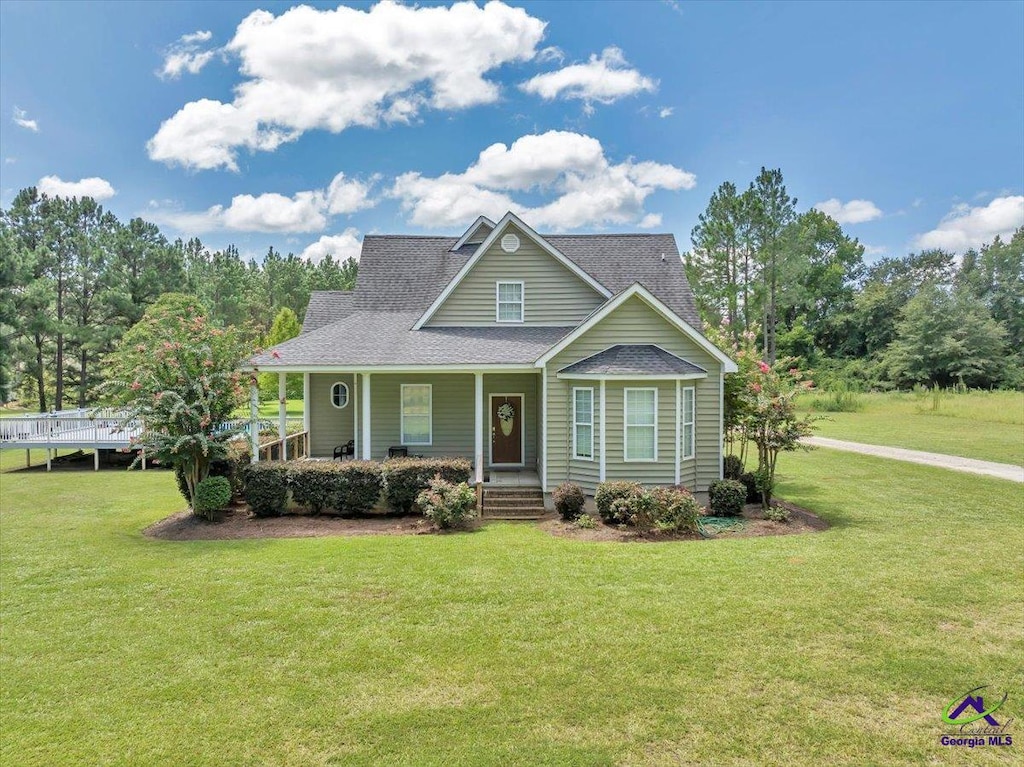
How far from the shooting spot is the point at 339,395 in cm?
1714

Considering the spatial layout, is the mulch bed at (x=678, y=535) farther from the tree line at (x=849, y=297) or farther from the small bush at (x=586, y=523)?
the tree line at (x=849, y=297)

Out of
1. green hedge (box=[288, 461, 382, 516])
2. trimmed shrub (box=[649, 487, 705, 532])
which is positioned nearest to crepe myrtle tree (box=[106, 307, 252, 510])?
green hedge (box=[288, 461, 382, 516])

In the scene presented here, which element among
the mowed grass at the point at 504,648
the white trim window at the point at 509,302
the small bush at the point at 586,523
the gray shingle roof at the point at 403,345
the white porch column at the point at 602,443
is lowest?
the mowed grass at the point at 504,648

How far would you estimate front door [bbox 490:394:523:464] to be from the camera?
16.3 m

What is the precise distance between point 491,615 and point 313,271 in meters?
67.6

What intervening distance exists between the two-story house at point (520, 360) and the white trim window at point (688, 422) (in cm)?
5

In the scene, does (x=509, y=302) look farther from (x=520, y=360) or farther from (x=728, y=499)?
(x=728, y=499)

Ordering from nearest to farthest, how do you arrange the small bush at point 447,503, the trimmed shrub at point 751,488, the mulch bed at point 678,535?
the mulch bed at point 678,535
the small bush at point 447,503
the trimmed shrub at point 751,488

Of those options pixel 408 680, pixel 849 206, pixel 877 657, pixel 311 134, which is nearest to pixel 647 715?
pixel 408 680

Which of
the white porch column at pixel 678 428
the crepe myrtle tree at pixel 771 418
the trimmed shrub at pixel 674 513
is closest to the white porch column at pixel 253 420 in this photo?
the trimmed shrub at pixel 674 513

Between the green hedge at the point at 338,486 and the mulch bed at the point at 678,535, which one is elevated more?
the green hedge at the point at 338,486

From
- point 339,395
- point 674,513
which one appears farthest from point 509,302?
point 674,513

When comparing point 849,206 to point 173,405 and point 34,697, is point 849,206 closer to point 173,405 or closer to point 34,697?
point 173,405

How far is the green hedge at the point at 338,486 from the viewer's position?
1283cm
